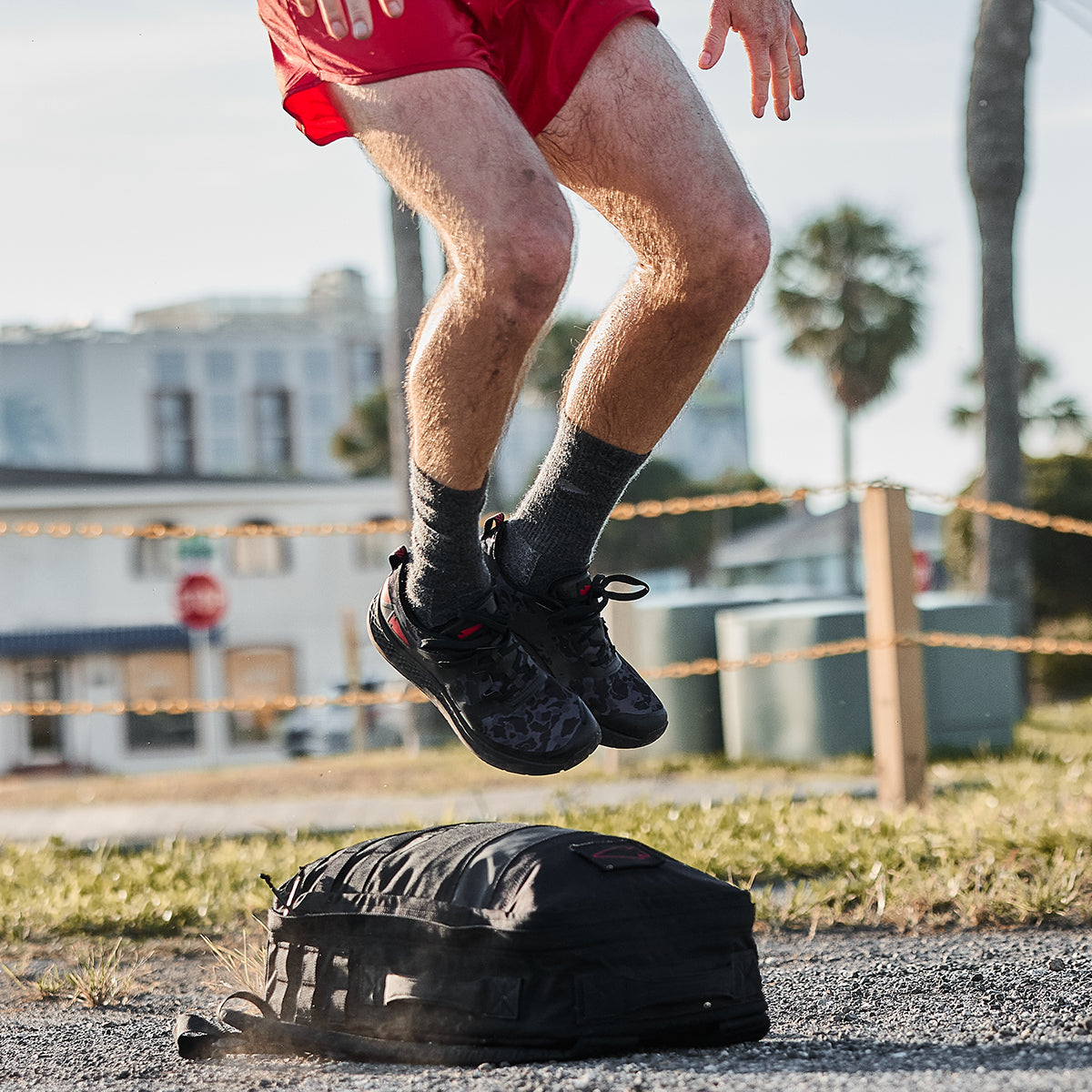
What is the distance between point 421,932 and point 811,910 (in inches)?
51.7

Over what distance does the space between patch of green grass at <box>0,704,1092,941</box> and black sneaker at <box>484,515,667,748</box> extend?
82cm

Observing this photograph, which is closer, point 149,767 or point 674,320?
point 674,320

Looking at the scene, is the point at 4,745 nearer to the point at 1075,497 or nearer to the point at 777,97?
the point at 1075,497

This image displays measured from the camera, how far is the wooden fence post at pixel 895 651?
188 inches

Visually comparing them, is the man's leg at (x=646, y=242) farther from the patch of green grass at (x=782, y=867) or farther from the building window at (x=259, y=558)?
the building window at (x=259, y=558)

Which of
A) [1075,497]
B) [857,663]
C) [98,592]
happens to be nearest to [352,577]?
[98,592]

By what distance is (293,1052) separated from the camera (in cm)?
203

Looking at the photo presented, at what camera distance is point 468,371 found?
78.4 inches

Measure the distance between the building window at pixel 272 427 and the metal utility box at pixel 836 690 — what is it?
149 feet

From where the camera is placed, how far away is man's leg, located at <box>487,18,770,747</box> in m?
2.07

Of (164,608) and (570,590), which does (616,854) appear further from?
(164,608)

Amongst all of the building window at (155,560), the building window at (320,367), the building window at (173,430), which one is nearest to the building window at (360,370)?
the building window at (320,367)

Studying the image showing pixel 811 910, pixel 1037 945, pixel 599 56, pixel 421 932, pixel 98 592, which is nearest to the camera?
pixel 421 932

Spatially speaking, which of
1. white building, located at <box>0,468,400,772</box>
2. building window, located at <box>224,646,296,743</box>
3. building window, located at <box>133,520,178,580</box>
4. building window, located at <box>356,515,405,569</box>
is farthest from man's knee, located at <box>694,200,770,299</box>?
building window, located at <box>224,646,296,743</box>
